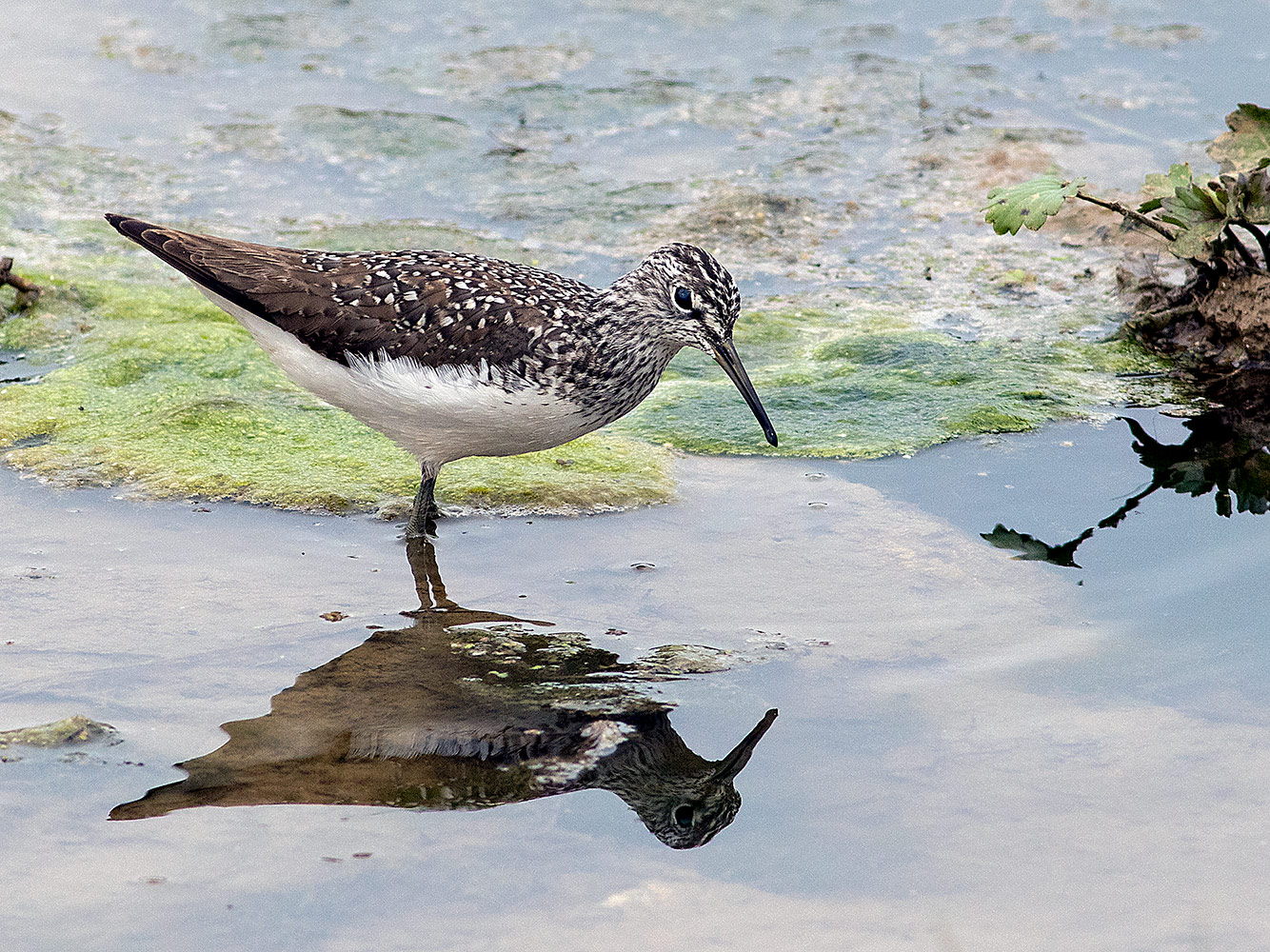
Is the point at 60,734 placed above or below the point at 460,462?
below

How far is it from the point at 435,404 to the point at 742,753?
206 cm

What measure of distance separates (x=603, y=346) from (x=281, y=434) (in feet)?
6.97

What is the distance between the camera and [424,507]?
6.04m

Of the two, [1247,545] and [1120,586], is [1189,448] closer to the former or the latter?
[1247,545]

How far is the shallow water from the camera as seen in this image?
3.68m

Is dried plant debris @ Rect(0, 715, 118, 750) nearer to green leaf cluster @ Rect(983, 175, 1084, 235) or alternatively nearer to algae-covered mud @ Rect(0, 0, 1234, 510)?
algae-covered mud @ Rect(0, 0, 1234, 510)

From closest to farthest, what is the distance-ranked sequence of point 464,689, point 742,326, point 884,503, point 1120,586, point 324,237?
1. point 464,689
2. point 1120,586
3. point 884,503
4. point 742,326
5. point 324,237

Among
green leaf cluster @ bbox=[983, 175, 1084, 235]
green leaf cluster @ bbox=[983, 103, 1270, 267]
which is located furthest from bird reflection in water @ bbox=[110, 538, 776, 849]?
green leaf cluster @ bbox=[983, 103, 1270, 267]

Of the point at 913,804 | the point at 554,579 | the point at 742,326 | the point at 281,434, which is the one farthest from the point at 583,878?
the point at 742,326

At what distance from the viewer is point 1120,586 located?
533cm

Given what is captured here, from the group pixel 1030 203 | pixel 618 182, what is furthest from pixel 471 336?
pixel 618 182

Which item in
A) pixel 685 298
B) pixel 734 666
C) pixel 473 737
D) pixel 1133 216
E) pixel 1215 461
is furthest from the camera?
pixel 1133 216

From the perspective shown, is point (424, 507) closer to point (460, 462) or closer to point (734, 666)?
point (460, 462)

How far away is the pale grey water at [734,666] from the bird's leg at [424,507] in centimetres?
Result: 10
